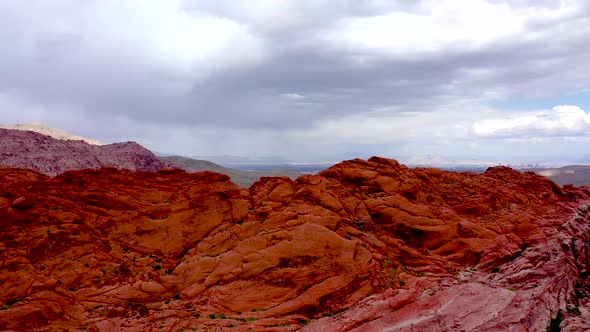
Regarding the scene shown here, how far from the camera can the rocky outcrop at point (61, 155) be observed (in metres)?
72.6

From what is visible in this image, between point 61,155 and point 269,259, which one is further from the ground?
point 61,155

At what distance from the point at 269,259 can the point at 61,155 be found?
60.7 metres

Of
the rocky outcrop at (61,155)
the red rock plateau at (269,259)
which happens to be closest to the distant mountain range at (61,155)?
the rocky outcrop at (61,155)

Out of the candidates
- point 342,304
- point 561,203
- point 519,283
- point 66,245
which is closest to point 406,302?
point 342,304

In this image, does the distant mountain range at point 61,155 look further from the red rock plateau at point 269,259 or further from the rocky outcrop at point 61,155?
the red rock plateau at point 269,259

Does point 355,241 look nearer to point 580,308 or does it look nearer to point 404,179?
point 404,179

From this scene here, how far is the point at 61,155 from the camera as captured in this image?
77.8 metres

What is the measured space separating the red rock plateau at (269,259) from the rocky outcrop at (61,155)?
115 ft

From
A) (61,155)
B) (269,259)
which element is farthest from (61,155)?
(269,259)

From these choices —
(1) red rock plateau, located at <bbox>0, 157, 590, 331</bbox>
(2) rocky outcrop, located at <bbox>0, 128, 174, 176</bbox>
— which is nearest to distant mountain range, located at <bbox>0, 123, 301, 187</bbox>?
(2) rocky outcrop, located at <bbox>0, 128, 174, 176</bbox>

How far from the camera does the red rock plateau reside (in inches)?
1217

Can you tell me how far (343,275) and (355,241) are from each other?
4230 millimetres

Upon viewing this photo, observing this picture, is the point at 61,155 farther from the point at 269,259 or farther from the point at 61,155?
the point at 269,259

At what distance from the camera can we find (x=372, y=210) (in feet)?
148
